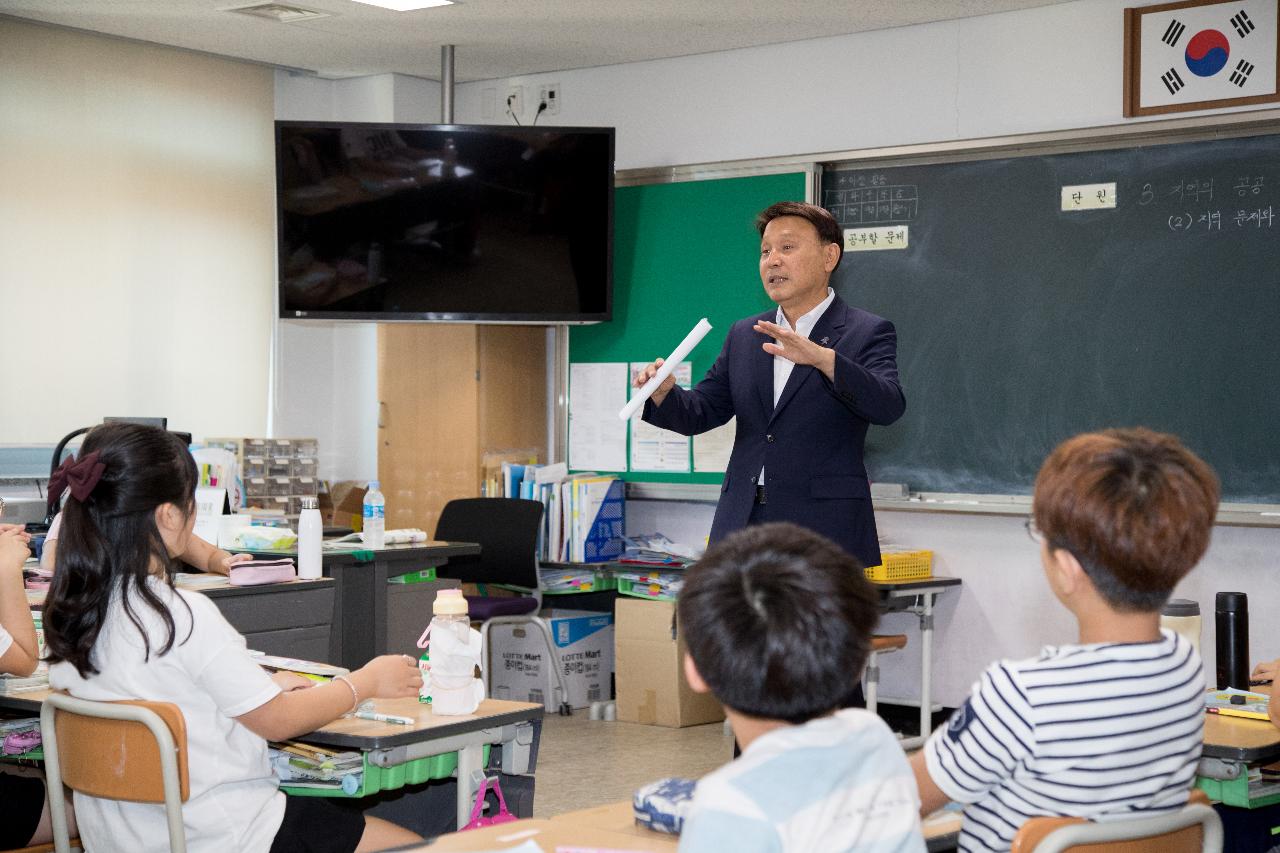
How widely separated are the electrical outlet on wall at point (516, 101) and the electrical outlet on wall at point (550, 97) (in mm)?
100

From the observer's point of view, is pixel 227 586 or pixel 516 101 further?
pixel 516 101

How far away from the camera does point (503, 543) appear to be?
6.02 m

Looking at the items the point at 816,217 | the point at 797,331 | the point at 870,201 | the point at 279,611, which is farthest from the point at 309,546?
the point at 870,201

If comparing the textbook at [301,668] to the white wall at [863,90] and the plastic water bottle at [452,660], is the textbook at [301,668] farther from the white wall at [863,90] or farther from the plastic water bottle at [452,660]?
the white wall at [863,90]

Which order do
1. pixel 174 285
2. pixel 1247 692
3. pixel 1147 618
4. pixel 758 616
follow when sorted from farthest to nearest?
pixel 174 285 < pixel 1247 692 < pixel 1147 618 < pixel 758 616

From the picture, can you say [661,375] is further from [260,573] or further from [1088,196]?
[1088,196]

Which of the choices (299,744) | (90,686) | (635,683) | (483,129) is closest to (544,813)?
(635,683)

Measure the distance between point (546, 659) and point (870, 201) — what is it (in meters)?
2.31

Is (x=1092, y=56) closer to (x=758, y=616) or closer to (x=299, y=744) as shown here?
(x=299, y=744)

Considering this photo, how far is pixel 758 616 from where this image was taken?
4.55ft

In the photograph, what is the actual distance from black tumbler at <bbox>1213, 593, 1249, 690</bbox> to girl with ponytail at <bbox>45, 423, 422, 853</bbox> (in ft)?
5.33

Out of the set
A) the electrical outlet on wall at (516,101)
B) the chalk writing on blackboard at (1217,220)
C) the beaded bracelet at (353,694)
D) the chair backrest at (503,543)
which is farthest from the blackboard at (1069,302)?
the beaded bracelet at (353,694)

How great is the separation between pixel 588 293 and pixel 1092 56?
2.22m

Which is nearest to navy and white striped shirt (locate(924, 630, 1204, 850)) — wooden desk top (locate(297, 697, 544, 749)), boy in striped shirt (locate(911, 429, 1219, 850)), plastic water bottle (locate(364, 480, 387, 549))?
boy in striped shirt (locate(911, 429, 1219, 850))
